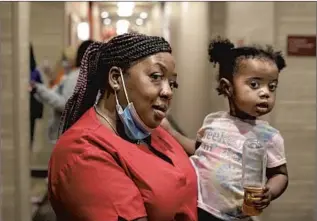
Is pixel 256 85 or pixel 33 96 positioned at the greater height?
pixel 256 85

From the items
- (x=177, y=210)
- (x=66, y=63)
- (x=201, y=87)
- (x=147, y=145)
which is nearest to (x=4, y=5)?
(x=147, y=145)

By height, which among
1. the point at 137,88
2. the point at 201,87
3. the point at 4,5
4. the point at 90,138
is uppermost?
the point at 4,5

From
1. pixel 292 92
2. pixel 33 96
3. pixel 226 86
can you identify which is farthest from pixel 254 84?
pixel 33 96

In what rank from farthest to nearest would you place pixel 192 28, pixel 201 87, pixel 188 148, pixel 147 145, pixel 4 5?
1. pixel 192 28
2. pixel 201 87
3. pixel 4 5
4. pixel 188 148
5. pixel 147 145

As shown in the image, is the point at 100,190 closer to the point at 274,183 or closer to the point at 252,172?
the point at 252,172

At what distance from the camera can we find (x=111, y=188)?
48.1 inches

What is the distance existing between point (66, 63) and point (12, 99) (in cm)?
151

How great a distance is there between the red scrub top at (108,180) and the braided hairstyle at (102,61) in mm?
82

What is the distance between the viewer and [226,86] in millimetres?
1695

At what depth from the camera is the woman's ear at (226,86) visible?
1682 millimetres

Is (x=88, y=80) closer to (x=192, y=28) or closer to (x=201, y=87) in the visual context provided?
(x=201, y=87)

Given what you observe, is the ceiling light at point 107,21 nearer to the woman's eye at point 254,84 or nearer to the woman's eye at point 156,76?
the woman's eye at point 254,84

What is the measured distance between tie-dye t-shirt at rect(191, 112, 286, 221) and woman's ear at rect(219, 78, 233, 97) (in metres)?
0.08

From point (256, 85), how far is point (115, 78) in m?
0.48
